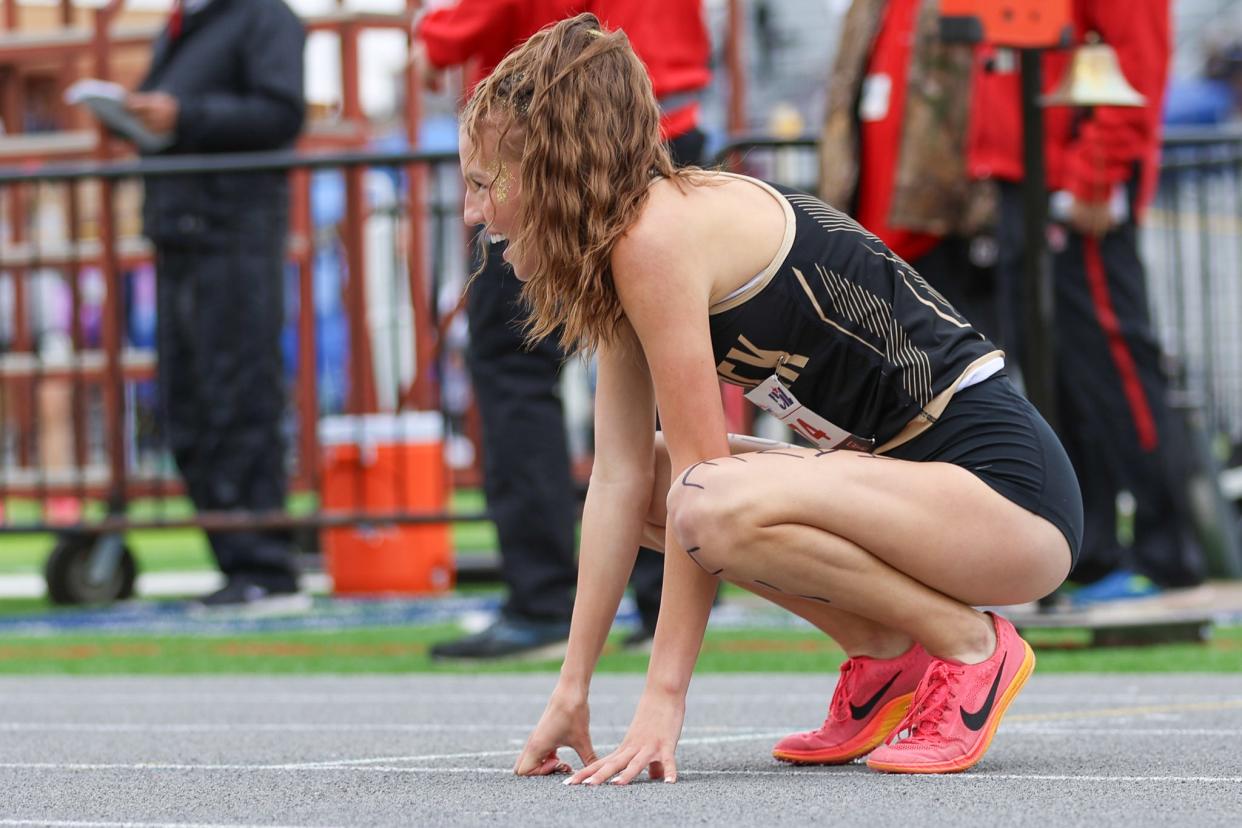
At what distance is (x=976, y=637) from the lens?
2957mm

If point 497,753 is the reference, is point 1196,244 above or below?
above

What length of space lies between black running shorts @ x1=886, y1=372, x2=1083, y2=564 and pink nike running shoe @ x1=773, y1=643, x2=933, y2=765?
291 mm

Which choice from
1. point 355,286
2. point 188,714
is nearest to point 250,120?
point 355,286

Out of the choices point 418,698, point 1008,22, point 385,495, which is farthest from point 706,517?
point 385,495

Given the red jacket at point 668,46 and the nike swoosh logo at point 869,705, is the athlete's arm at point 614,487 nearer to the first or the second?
the nike swoosh logo at point 869,705

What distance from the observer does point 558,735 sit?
290cm

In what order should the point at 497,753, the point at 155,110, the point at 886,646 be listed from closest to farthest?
the point at 886,646
the point at 497,753
the point at 155,110

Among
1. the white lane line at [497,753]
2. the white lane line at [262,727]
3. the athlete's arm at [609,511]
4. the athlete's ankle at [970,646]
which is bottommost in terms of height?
the white lane line at [262,727]

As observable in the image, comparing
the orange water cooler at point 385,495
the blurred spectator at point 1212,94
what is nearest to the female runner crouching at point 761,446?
the orange water cooler at point 385,495

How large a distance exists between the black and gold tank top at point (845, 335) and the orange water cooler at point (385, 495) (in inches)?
165

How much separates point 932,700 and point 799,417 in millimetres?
469

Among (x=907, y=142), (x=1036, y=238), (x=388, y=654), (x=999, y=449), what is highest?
(x=907, y=142)

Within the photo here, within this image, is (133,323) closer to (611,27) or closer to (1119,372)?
(611,27)

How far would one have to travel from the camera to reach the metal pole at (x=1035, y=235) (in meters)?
4.87
